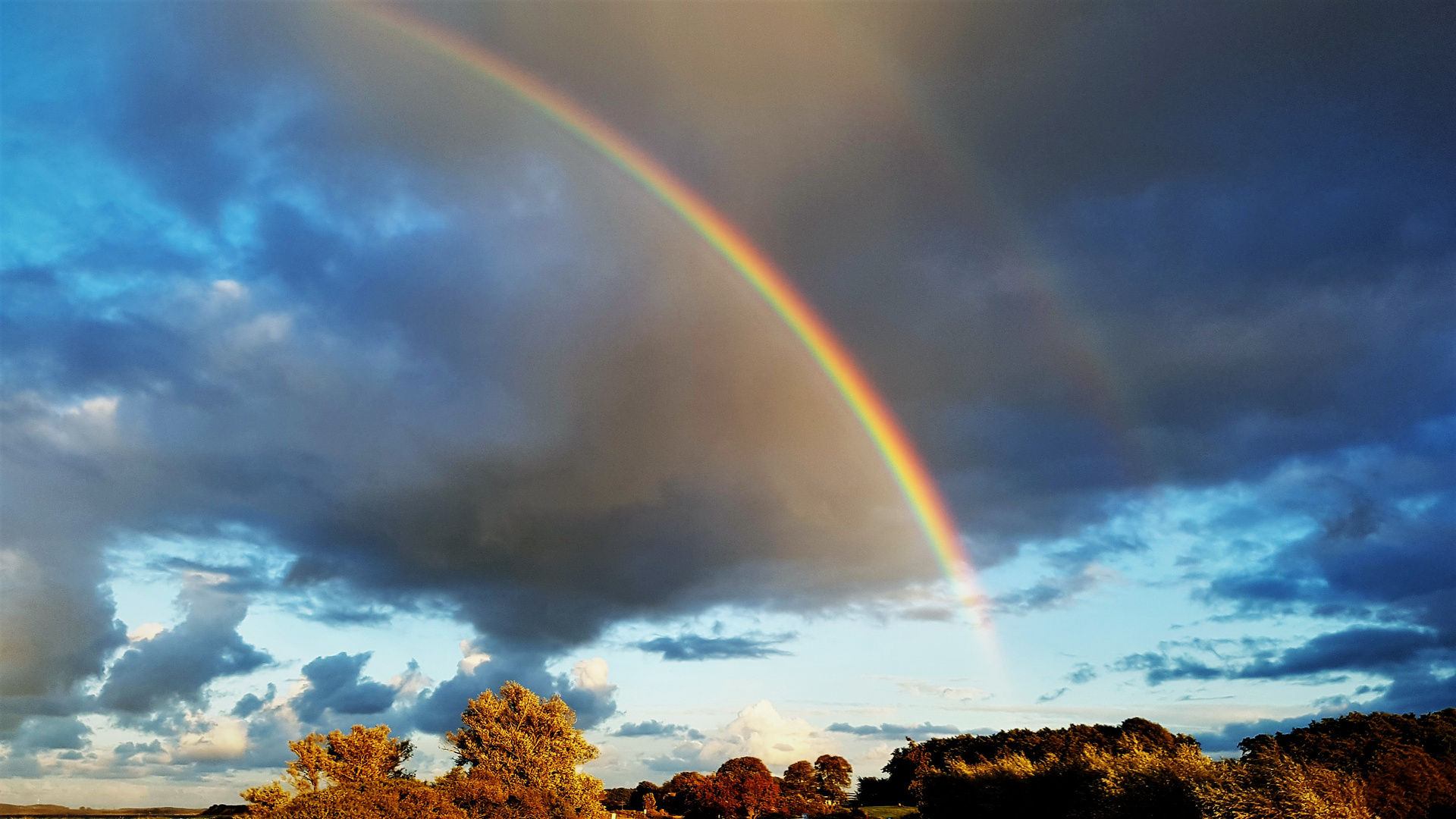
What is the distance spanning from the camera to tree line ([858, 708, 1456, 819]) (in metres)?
49.8

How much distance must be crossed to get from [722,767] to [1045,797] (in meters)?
115

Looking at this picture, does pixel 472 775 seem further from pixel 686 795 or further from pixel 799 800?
pixel 799 800

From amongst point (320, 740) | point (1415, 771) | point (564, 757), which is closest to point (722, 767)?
point (564, 757)

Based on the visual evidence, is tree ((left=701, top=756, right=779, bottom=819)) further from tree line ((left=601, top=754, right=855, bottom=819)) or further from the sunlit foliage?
the sunlit foliage

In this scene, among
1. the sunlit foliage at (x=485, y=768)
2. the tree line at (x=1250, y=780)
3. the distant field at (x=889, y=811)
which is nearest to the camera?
the tree line at (x=1250, y=780)

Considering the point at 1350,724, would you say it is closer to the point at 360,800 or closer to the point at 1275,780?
the point at 1275,780

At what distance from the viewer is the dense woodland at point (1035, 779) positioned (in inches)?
2041

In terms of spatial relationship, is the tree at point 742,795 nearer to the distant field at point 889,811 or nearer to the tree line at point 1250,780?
the distant field at point 889,811

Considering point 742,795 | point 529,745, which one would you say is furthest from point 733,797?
point 529,745

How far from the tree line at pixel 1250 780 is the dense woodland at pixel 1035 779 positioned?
11 centimetres

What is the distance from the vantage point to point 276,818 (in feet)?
170

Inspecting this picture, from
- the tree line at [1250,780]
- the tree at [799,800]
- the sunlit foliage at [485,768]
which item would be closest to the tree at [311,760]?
the sunlit foliage at [485,768]

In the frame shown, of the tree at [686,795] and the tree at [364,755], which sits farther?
the tree at [686,795]

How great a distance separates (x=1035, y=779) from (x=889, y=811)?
397ft
